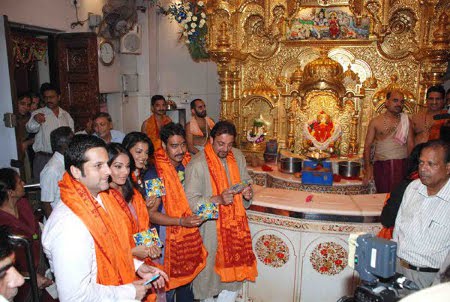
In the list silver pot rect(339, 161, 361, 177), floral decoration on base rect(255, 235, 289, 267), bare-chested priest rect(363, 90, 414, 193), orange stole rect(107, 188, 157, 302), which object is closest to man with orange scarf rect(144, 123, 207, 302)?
orange stole rect(107, 188, 157, 302)

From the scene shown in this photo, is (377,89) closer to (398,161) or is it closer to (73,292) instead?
(398,161)

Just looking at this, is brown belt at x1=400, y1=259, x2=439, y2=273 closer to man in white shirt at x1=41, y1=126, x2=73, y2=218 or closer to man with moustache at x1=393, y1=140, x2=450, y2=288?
man with moustache at x1=393, y1=140, x2=450, y2=288

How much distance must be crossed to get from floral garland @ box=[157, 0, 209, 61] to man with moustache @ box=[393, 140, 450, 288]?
19.8ft

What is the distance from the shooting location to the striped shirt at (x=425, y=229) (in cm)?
246

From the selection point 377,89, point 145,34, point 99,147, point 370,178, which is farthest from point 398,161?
point 145,34

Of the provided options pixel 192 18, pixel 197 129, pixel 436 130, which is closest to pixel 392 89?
pixel 436 130

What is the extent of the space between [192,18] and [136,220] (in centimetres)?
588

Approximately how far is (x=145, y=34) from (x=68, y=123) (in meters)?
3.32

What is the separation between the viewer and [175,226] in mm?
3113

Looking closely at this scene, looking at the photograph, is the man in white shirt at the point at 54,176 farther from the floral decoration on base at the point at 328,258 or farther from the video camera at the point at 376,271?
the video camera at the point at 376,271

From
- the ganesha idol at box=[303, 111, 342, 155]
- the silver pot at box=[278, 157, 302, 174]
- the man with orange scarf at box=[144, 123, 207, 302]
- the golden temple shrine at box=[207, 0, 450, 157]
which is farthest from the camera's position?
the ganesha idol at box=[303, 111, 342, 155]

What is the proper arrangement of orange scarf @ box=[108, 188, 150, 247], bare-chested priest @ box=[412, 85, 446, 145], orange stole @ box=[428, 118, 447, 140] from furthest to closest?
bare-chested priest @ box=[412, 85, 446, 145], orange stole @ box=[428, 118, 447, 140], orange scarf @ box=[108, 188, 150, 247]

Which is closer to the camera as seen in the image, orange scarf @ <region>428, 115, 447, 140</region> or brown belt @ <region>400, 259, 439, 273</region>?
brown belt @ <region>400, 259, 439, 273</region>

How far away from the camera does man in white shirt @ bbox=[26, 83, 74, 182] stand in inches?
210
